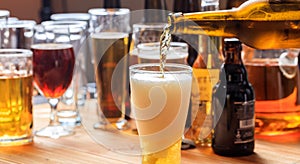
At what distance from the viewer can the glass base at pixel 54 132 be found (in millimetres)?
1253

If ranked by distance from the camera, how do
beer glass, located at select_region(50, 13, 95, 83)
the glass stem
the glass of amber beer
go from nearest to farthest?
1. the glass of amber beer
2. the glass stem
3. beer glass, located at select_region(50, 13, 95, 83)

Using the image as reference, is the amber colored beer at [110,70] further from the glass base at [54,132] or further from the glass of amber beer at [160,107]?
the glass of amber beer at [160,107]

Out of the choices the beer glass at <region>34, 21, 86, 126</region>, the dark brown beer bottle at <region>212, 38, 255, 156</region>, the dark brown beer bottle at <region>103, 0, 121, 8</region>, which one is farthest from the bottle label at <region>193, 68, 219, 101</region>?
the dark brown beer bottle at <region>103, 0, 121, 8</region>

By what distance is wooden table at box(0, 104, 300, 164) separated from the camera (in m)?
1.08

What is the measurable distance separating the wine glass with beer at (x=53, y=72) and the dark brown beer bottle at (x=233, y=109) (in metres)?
0.32

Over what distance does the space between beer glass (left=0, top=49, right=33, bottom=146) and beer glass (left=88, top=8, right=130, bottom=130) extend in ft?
0.51

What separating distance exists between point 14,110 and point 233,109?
40 cm

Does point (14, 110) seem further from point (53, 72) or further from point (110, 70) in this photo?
point (110, 70)

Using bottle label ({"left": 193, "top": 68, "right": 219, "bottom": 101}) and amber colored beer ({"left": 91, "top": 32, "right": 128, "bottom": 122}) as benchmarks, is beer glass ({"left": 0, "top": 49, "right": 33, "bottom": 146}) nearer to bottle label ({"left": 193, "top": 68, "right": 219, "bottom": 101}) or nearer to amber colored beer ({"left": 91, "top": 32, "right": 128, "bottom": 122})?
amber colored beer ({"left": 91, "top": 32, "right": 128, "bottom": 122})

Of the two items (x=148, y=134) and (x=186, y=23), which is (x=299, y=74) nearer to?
(x=186, y=23)

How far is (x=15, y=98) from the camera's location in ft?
3.92

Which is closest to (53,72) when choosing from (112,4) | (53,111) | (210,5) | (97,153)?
(53,111)

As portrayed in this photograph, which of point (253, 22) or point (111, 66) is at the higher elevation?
point (253, 22)

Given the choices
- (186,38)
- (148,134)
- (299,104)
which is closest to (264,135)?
(299,104)
